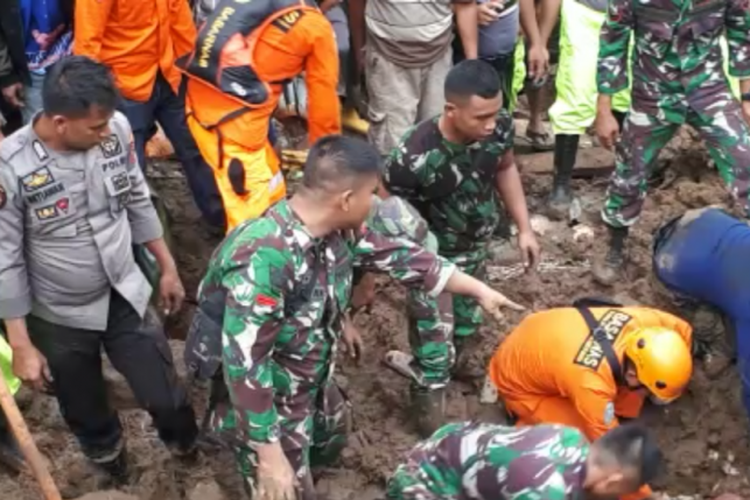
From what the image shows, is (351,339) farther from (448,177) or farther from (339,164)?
(339,164)

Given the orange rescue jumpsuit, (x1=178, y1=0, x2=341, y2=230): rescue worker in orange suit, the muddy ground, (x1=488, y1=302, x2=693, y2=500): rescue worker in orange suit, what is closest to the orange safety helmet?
(x1=488, y1=302, x2=693, y2=500): rescue worker in orange suit

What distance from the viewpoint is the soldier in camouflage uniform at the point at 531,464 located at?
335 cm

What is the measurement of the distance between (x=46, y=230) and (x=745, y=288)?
2819 mm

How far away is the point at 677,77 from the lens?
205 inches

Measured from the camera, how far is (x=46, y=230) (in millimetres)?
4027

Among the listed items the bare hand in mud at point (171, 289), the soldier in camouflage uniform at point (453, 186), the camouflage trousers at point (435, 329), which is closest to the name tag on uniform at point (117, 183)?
the bare hand in mud at point (171, 289)

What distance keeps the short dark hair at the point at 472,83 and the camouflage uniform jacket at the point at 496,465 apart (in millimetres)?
1374

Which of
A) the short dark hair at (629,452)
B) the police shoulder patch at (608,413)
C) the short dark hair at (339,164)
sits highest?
the short dark hair at (339,164)

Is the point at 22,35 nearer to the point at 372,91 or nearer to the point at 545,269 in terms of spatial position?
the point at 372,91

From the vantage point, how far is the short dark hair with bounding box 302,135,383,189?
136 inches

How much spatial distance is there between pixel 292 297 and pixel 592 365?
1569 millimetres

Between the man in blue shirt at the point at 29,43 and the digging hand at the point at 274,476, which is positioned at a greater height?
the man in blue shirt at the point at 29,43

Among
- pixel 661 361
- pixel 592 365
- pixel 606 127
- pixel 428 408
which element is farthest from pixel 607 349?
pixel 606 127

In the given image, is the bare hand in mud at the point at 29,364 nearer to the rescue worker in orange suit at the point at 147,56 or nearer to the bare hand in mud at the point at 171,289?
the bare hand in mud at the point at 171,289
